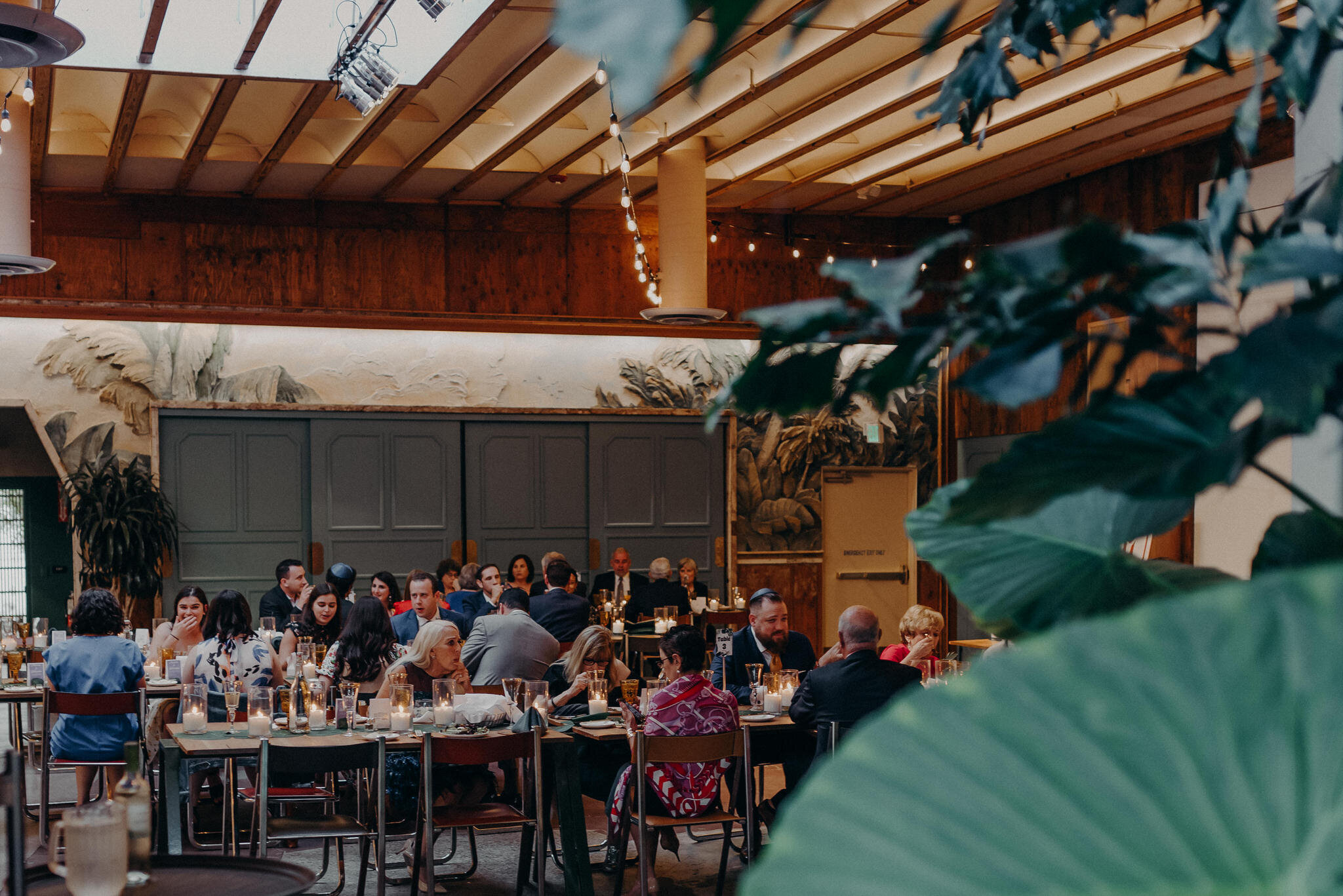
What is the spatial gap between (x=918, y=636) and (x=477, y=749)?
2.86 m

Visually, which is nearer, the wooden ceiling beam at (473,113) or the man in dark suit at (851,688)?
the man in dark suit at (851,688)

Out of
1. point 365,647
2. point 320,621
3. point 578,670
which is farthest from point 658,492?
point 365,647

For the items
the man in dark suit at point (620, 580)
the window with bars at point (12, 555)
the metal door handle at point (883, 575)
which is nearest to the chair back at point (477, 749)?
the man in dark suit at point (620, 580)

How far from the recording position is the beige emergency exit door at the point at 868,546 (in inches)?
571

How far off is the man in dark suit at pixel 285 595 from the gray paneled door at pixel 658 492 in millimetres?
4387

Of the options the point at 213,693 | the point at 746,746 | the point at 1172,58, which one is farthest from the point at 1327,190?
the point at 1172,58

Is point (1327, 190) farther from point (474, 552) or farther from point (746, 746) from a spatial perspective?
point (474, 552)

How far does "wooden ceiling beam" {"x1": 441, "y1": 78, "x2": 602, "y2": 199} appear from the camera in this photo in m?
9.28

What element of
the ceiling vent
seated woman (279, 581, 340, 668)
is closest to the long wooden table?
seated woman (279, 581, 340, 668)

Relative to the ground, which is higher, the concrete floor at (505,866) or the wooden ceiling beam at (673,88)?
the wooden ceiling beam at (673,88)

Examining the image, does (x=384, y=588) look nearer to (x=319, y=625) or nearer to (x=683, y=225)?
(x=319, y=625)

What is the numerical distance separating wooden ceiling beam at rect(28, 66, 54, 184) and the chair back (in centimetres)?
509

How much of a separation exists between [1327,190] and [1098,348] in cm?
19

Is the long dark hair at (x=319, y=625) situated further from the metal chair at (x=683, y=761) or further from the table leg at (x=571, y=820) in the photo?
the metal chair at (x=683, y=761)
